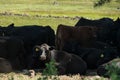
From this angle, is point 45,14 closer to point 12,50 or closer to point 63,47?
point 63,47

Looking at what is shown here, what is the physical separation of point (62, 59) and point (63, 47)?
334cm

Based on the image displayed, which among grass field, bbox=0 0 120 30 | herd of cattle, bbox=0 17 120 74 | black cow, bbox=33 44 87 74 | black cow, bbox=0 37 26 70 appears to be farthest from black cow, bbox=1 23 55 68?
grass field, bbox=0 0 120 30

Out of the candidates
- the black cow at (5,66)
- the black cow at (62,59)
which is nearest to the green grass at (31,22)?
the black cow at (62,59)

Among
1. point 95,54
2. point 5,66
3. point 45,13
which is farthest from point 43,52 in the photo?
point 45,13

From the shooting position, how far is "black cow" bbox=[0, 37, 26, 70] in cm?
1548

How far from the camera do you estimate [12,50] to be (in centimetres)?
1561

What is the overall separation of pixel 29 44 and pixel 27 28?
1498mm

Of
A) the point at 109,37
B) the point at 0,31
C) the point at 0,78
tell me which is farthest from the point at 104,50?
the point at 0,78

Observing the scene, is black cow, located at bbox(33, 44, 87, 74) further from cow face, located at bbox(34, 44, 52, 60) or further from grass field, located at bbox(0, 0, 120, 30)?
grass field, located at bbox(0, 0, 120, 30)

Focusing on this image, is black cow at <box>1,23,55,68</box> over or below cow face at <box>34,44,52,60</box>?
below

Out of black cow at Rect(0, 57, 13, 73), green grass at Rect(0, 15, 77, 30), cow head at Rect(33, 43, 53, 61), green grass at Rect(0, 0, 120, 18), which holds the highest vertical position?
cow head at Rect(33, 43, 53, 61)

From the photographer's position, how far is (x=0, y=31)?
19078 millimetres

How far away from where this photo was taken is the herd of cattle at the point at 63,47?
48.5 feet

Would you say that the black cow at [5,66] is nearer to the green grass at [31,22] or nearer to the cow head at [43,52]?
the cow head at [43,52]
